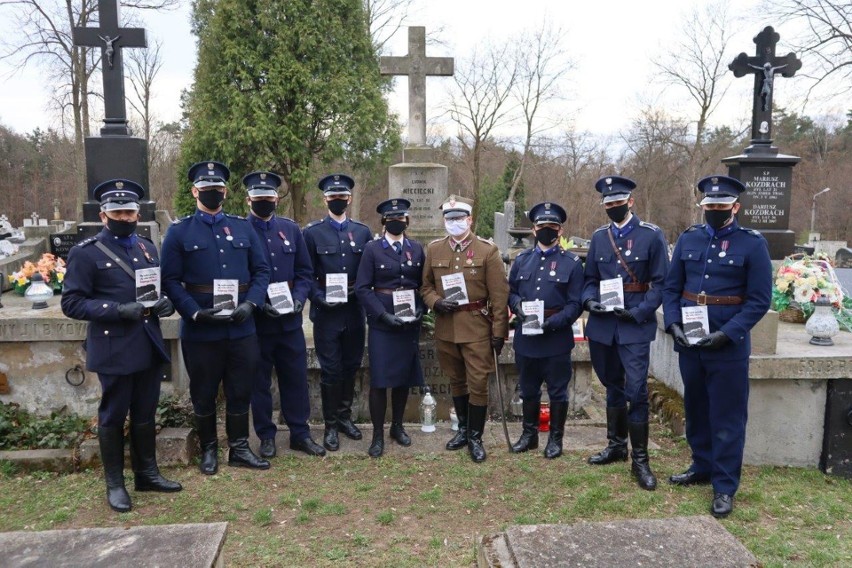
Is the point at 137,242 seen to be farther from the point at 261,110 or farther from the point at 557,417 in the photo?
the point at 261,110

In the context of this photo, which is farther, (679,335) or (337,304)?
(337,304)

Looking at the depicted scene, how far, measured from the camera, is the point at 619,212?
15.0 feet

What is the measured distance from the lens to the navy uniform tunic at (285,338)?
4.93m

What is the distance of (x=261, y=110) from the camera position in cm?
1770

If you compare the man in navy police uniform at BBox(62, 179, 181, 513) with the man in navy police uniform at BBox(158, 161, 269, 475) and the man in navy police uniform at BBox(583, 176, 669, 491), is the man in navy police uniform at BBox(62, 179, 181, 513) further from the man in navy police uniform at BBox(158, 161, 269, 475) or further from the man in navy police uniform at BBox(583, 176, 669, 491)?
the man in navy police uniform at BBox(583, 176, 669, 491)

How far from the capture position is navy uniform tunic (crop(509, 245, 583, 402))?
15.7ft

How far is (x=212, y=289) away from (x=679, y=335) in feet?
10.5

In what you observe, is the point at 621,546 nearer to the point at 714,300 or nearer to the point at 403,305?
the point at 714,300

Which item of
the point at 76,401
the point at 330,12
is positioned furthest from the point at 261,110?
the point at 76,401

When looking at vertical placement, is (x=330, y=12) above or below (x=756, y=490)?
above

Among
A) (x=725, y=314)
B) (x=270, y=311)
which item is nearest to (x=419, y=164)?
(x=270, y=311)

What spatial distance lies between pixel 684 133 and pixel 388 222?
102 ft

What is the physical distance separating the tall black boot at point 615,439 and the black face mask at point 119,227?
361 cm

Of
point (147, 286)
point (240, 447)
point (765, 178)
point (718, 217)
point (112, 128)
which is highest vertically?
point (112, 128)
